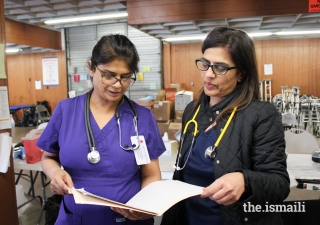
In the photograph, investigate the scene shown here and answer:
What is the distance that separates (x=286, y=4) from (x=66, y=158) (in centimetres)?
458

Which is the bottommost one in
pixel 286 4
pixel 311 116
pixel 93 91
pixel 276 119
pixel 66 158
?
pixel 311 116

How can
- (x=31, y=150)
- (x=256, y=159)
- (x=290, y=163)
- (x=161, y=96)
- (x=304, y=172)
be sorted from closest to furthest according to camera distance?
(x=256, y=159) < (x=304, y=172) < (x=290, y=163) < (x=31, y=150) < (x=161, y=96)

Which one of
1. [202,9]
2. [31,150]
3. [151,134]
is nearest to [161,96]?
[202,9]

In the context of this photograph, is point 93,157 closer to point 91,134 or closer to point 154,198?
point 91,134

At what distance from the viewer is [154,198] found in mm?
1033

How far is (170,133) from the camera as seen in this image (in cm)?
383

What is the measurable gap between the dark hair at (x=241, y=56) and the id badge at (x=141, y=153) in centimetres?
38

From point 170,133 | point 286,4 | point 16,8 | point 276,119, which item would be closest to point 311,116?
point 286,4

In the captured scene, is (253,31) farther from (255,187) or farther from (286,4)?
(255,187)

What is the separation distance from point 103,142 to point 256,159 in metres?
0.68

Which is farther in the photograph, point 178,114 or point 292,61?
point 292,61

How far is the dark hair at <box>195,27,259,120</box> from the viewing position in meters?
1.18

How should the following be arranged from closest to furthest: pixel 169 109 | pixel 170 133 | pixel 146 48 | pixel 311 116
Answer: pixel 170 133 → pixel 169 109 → pixel 311 116 → pixel 146 48

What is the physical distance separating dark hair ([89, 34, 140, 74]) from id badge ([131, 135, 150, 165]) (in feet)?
1.12
